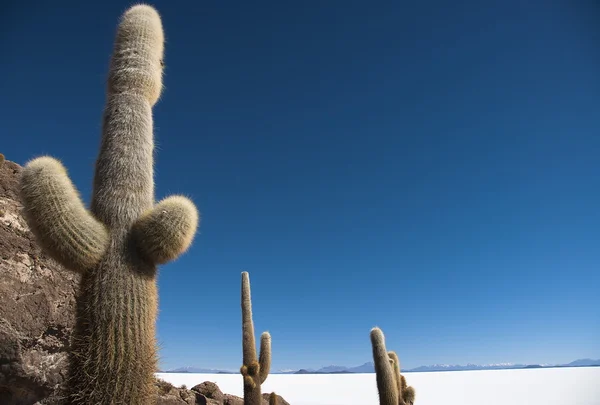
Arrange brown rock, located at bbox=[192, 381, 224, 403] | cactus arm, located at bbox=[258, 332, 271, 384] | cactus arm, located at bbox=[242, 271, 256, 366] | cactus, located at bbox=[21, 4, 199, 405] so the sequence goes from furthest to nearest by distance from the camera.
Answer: brown rock, located at bbox=[192, 381, 224, 403] < cactus arm, located at bbox=[258, 332, 271, 384] < cactus arm, located at bbox=[242, 271, 256, 366] < cactus, located at bbox=[21, 4, 199, 405]

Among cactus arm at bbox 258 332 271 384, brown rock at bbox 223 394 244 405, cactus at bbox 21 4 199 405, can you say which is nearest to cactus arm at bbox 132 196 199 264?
cactus at bbox 21 4 199 405

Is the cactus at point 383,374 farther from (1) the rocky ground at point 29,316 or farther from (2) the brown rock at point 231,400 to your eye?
(2) the brown rock at point 231,400

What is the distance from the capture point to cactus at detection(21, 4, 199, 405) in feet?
9.83

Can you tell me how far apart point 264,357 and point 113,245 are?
32.7 ft

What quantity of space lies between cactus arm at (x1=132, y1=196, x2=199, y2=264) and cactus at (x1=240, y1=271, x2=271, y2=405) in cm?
890

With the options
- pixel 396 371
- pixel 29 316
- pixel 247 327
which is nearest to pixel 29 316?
pixel 29 316

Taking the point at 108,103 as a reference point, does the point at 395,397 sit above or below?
below

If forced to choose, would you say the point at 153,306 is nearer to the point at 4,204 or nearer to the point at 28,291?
the point at 28,291

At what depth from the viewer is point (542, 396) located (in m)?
37.7

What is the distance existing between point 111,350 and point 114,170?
5.13 feet

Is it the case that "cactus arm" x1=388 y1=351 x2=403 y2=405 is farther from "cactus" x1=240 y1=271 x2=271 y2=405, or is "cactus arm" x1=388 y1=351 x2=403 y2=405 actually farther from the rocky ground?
the rocky ground

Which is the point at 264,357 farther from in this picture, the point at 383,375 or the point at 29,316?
the point at 29,316

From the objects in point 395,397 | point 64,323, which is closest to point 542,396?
point 395,397

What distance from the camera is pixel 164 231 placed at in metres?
3.35
